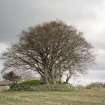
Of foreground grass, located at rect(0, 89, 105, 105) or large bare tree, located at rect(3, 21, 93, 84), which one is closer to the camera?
foreground grass, located at rect(0, 89, 105, 105)

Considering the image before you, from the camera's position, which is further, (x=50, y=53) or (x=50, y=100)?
(x=50, y=53)

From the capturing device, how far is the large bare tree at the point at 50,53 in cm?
5281

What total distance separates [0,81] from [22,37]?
956 inches

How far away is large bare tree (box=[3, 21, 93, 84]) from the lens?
52.8 metres

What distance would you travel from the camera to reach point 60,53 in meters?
53.1

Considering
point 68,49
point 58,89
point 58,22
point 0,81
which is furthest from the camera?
point 0,81

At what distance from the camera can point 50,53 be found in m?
53.0

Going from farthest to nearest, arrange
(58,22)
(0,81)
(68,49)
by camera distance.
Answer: (0,81) → (58,22) → (68,49)

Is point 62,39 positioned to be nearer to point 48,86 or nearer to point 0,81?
point 48,86

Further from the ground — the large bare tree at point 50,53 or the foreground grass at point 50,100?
the large bare tree at point 50,53

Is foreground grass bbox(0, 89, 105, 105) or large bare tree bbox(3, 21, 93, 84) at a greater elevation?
large bare tree bbox(3, 21, 93, 84)

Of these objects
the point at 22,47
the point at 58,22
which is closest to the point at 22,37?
the point at 22,47

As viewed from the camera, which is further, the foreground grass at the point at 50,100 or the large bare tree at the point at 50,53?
the large bare tree at the point at 50,53

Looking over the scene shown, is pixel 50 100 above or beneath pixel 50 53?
beneath
